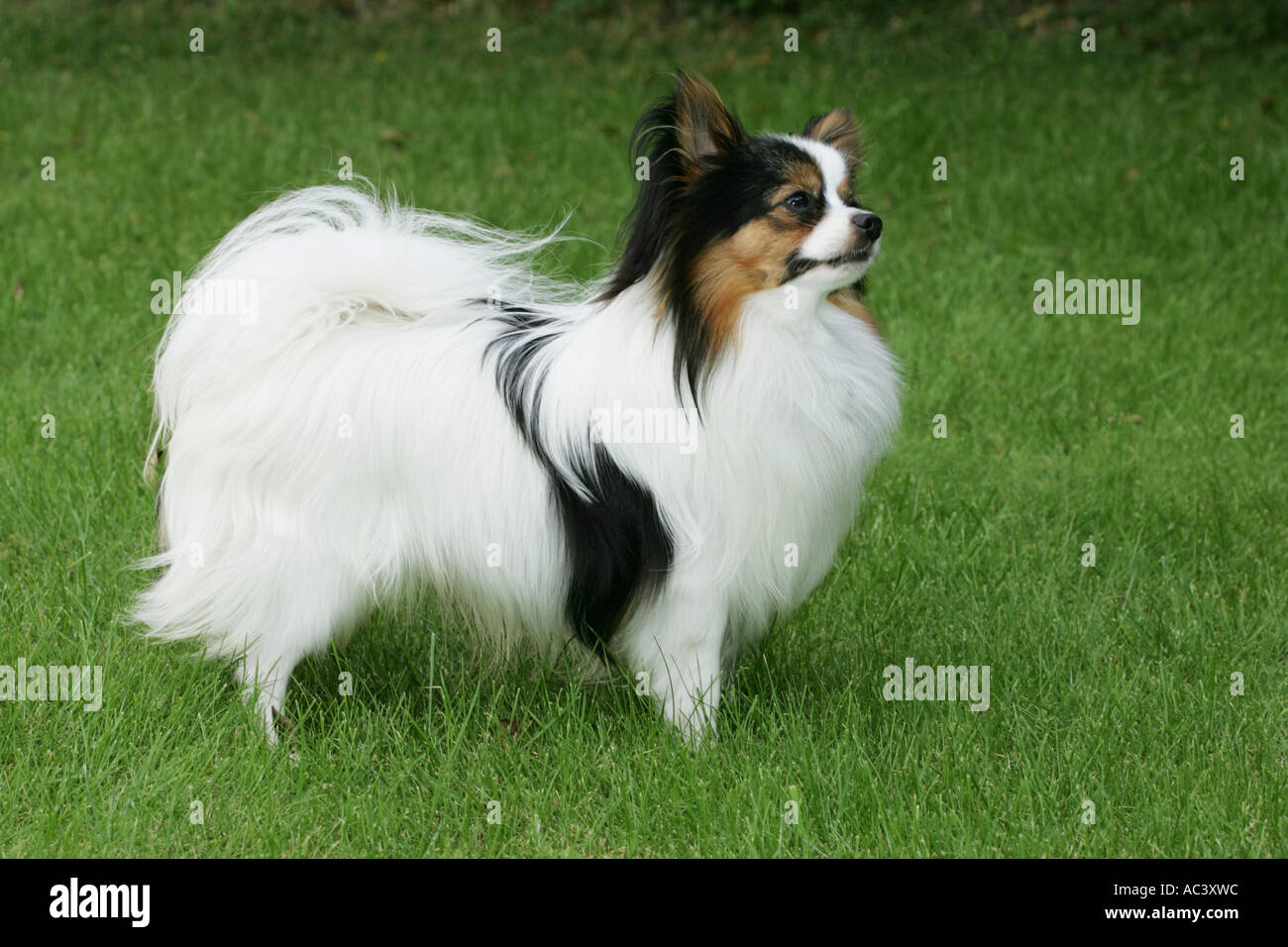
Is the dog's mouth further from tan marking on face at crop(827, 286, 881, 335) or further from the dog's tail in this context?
the dog's tail

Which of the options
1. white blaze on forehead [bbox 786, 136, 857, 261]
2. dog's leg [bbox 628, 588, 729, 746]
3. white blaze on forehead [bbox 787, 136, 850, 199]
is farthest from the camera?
dog's leg [bbox 628, 588, 729, 746]

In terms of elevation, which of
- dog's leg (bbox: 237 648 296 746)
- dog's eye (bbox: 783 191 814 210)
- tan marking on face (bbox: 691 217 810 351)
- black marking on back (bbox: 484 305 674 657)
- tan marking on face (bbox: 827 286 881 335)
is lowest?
dog's leg (bbox: 237 648 296 746)

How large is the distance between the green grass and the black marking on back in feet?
1.35

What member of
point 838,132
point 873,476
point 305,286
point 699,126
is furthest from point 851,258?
point 873,476

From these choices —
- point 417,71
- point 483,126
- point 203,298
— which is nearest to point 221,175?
point 483,126

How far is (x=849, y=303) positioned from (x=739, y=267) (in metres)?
0.36

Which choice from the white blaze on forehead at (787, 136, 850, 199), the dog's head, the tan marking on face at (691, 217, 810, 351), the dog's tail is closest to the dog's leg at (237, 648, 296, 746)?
the dog's tail

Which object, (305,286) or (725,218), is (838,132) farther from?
(305,286)

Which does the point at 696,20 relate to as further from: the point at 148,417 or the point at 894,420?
the point at 894,420

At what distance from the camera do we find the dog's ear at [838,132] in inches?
150

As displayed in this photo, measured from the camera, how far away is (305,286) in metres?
3.73

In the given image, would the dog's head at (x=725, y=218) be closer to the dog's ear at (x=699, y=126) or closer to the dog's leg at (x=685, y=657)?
the dog's ear at (x=699, y=126)

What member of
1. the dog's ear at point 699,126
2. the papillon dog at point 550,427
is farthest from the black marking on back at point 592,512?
the dog's ear at point 699,126

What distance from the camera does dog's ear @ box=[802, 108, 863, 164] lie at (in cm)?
382
